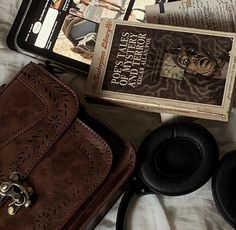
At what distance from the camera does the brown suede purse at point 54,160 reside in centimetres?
78

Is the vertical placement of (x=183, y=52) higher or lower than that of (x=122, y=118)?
higher

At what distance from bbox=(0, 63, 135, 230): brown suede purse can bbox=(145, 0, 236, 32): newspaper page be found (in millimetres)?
223

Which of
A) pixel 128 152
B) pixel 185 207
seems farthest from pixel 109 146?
pixel 185 207

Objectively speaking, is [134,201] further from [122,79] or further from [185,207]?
[122,79]

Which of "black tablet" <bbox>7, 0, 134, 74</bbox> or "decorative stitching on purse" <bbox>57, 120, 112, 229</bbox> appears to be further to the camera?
"black tablet" <bbox>7, 0, 134, 74</bbox>

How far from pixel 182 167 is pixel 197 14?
0.26m

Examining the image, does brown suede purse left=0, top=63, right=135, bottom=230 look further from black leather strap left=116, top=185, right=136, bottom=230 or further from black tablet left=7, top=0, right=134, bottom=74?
black tablet left=7, top=0, right=134, bottom=74

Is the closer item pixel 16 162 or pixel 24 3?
pixel 16 162

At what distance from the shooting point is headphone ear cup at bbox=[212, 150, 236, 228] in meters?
0.81

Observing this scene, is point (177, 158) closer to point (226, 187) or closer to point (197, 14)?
point (226, 187)

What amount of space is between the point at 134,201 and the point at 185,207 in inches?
3.1

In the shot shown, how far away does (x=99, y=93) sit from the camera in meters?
0.89

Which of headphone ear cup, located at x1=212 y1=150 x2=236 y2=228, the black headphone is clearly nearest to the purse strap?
the black headphone

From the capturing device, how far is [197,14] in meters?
0.94
